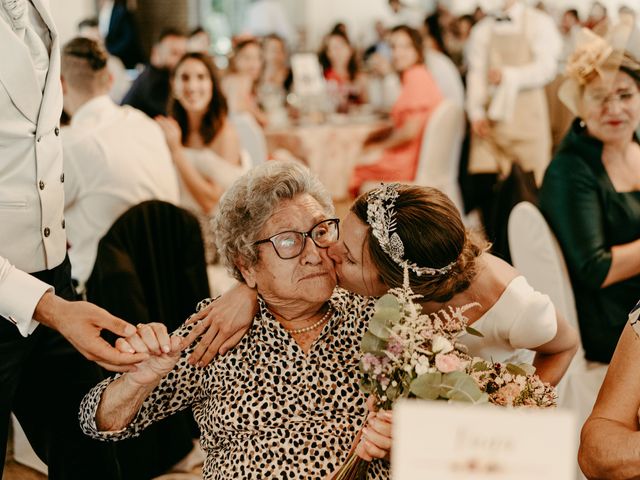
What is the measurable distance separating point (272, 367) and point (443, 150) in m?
3.78

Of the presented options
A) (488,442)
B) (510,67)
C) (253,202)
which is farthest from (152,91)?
(488,442)

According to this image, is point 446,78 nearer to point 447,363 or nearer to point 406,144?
point 406,144

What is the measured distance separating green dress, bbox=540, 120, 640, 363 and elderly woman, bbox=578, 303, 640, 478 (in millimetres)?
860

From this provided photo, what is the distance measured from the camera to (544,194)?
2.64 metres

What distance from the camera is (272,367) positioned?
1.85 metres

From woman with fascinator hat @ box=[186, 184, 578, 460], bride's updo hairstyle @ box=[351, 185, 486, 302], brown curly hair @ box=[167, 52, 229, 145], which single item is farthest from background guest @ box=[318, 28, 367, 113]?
bride's updo hairstyle @ box=[351, 185, 486, 302]

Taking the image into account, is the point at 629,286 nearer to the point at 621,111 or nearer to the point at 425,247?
the point at 621,111

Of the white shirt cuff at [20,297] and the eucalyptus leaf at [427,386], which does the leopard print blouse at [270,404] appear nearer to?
the white shirt cuff at [20,297]

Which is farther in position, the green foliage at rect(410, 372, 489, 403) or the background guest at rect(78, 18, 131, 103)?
the background guest at rect(78, 18, 131, 103)

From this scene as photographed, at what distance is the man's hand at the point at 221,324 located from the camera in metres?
1.84

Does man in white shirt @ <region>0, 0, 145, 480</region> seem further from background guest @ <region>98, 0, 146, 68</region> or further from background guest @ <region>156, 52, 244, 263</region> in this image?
background guest @ <region>98, 0, 146, 68</region>

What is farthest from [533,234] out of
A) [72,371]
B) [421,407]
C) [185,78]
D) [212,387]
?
[185,78]

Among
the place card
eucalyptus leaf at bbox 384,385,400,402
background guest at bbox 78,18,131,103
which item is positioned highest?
the place card

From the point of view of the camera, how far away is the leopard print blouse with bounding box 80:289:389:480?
70.0 inches
